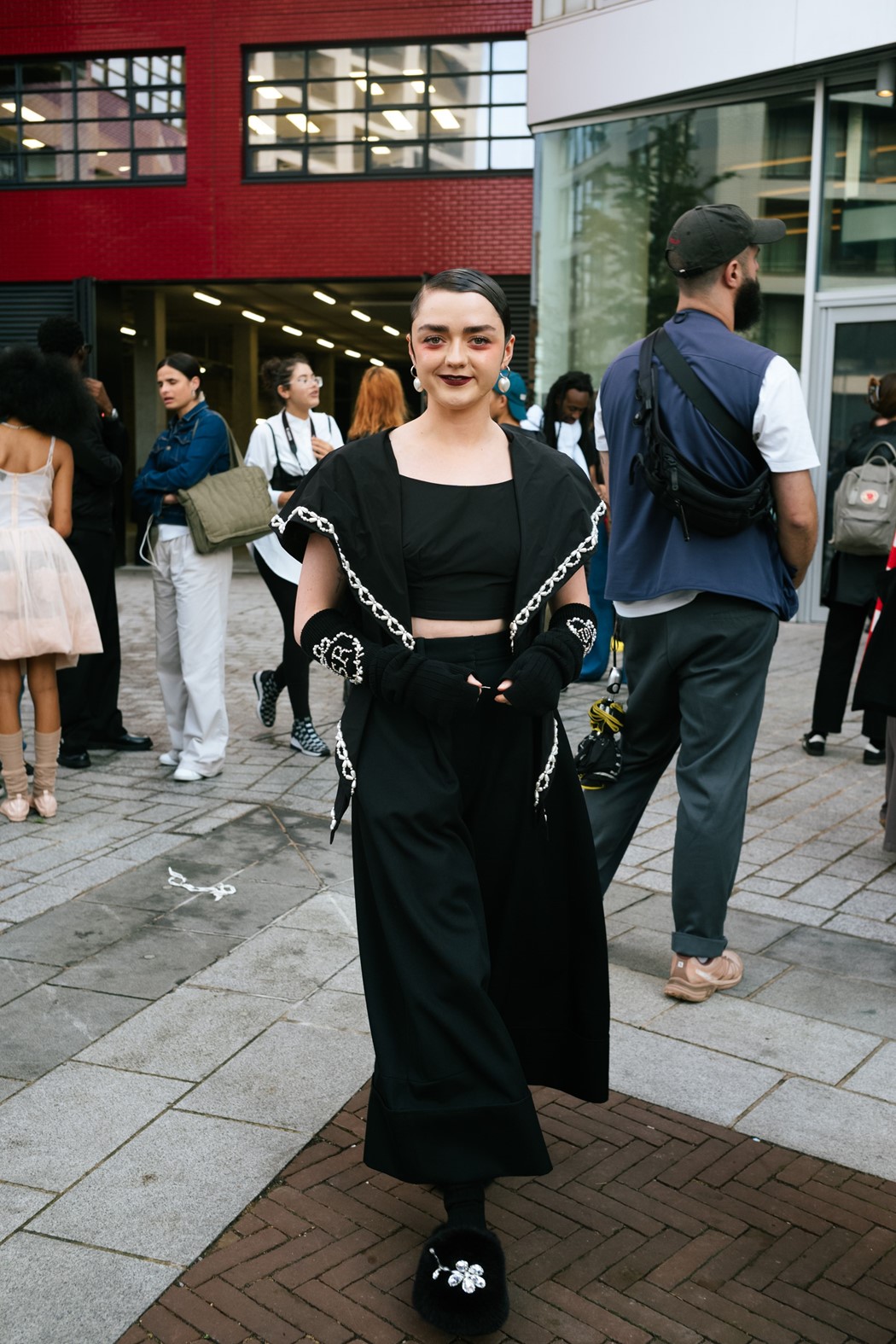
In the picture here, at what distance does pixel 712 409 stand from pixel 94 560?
4.40m

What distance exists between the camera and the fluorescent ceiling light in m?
18.9

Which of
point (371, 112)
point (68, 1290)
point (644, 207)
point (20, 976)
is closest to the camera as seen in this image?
point (68, 1290)

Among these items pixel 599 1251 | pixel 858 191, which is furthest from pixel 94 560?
pixel 858 191

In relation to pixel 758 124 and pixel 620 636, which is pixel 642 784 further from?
pixel 758 124

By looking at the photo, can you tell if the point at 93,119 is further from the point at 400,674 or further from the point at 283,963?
the point at 400,674

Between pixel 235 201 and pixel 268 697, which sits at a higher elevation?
pixel 235 201

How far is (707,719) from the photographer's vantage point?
406 centimetres

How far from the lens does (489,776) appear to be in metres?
2.90

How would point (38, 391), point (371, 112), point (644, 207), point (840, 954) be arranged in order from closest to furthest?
point (840, 954), point (38, 391), point (644, 207), point (371, 112)

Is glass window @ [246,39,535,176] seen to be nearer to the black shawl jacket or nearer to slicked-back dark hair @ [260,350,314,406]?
slicked-back dark hair @ [260,350,314,406]

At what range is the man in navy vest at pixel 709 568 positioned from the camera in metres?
3.94

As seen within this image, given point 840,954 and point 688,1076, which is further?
point 840,954

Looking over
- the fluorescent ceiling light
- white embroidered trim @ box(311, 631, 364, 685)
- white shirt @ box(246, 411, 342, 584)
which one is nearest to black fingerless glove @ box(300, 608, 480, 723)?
white embroidered trim @ box(311, 631, 364, 685)

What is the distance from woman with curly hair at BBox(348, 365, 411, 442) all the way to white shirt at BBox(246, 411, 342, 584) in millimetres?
196
